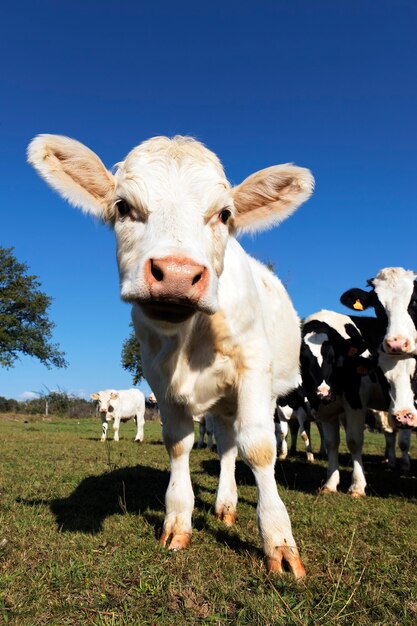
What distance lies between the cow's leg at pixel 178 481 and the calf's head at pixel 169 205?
1484 millimetres

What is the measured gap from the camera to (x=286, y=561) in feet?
10.8

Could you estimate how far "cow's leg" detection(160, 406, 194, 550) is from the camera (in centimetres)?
399

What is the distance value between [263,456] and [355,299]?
4491 mm

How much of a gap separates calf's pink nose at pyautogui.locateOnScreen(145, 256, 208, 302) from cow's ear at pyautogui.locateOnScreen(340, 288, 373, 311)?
17.0 ft

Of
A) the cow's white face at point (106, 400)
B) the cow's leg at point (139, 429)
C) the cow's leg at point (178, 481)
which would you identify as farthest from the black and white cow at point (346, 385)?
the cow's white face at point (106, 400)

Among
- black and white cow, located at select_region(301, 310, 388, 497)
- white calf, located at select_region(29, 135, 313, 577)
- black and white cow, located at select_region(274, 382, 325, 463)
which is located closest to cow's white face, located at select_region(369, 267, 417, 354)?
black and white cow, located at select_region(301, 310, 388, 497)

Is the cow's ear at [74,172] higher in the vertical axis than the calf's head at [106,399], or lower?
higher

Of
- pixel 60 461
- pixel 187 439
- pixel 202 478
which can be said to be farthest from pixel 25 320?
pixel 187 439

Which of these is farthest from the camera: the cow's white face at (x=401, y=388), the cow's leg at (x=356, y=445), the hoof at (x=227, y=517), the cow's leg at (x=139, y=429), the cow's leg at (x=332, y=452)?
the cow's leg at (x=139, y=429)

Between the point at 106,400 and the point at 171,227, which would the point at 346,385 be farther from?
the point at 106,400

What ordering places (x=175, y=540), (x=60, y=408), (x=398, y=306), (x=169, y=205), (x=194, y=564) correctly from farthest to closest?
(x=60, y=408) < (x=398, y=306) < (x=175, y=540) < (x=194, y=564) < (x=169, y=205)

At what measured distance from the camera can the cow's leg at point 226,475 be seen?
4.89 metres

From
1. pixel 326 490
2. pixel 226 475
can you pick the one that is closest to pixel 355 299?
pixel 326 490

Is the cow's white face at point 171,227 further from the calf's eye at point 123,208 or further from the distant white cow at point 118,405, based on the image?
the distant white cow at point 118,405
